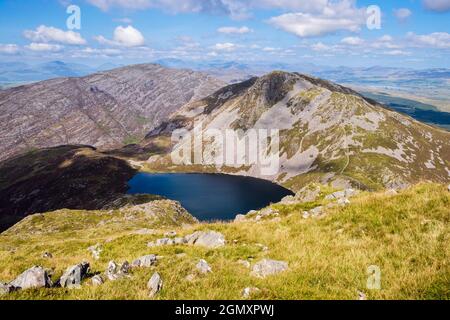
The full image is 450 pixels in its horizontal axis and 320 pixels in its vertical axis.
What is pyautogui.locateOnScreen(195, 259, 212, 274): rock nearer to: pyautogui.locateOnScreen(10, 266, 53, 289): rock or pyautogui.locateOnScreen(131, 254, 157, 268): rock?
pyautogui.locateOnScreen(131, 254, 157, 268): rock

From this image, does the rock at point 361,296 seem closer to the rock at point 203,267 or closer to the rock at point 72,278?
the rock at point 203,267

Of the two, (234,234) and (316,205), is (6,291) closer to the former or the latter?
(234,234)

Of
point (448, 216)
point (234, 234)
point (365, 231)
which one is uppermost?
point (448, 216)

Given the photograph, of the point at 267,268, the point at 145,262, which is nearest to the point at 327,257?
the point at 267,268
